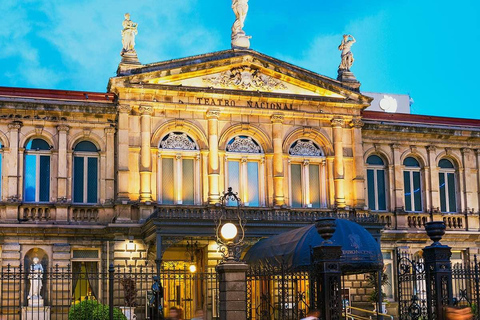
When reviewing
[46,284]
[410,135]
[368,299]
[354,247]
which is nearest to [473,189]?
[410,135]

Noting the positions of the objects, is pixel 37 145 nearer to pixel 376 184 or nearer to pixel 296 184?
pixel 296 184

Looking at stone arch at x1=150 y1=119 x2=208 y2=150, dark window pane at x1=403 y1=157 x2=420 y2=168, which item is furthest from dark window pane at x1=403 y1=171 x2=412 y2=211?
stone arch at x1=150 y1=119 x2=208 y2=150

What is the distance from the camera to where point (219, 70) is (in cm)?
3644

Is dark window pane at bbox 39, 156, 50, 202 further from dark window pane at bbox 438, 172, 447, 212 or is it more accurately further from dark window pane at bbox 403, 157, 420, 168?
dark window pane at bbox 438, 172, 447, 212

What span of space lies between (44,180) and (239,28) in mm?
11407

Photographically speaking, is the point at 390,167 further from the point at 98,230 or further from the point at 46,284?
the point at 46,284

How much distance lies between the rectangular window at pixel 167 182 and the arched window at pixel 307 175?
554 centimetres

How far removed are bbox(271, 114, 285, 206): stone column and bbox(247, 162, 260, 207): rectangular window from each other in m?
0.88

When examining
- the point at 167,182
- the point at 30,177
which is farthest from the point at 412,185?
the point at 30,177

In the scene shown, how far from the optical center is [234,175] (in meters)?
36.5

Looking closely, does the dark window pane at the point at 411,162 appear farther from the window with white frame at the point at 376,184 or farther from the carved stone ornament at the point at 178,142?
the carved stone ornament at the point at 178,142

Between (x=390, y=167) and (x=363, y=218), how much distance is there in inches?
243

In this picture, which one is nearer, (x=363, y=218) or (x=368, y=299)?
(x=363, y=218)

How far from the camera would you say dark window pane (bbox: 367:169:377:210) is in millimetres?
39250
